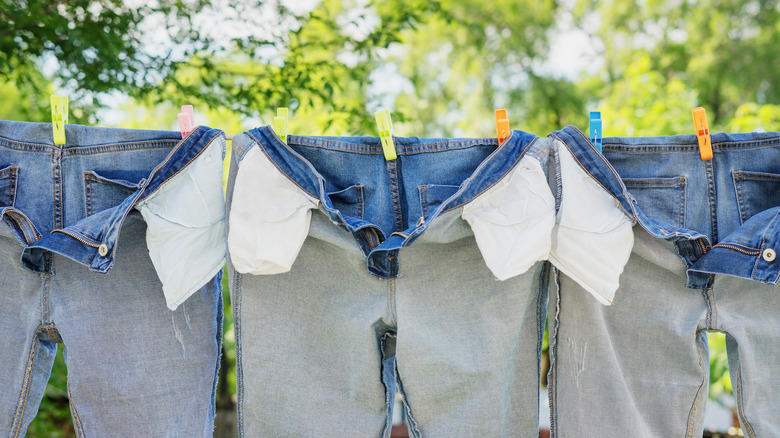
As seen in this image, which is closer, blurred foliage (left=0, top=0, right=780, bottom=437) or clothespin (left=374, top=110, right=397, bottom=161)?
clothespin (left=374, top=110, right=397, bottom=161)

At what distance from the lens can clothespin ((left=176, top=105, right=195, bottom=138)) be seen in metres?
1.79

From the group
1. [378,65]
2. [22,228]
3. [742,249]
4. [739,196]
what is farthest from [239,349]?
[378,65]

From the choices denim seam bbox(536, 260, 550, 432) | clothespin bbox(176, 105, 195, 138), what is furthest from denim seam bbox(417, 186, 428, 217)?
clothespin bbox(176, 105, 195, 138)

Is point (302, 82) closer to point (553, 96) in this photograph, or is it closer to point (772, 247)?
point (772, 247)

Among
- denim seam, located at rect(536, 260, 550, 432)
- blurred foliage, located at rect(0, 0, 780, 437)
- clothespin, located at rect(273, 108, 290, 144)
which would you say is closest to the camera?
clothespin, located at rect(273, 108, 290, 144)

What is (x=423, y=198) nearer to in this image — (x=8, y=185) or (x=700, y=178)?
(x=700, y=178)

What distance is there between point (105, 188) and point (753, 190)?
1931 mm

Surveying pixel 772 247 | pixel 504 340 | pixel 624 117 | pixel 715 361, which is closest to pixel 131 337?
pixel 504 340

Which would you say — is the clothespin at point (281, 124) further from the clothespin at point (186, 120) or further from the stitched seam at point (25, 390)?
the stitched seam at point (25, 390)

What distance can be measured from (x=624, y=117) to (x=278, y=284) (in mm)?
4136

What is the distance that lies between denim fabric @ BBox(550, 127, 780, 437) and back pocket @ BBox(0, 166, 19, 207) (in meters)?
1.60

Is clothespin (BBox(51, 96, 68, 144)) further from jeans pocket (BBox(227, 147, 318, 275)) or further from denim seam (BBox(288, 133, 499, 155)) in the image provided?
denim seam (BBox(288, 133, 499, 155))

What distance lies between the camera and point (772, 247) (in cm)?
163

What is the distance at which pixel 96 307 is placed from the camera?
1.80 m
